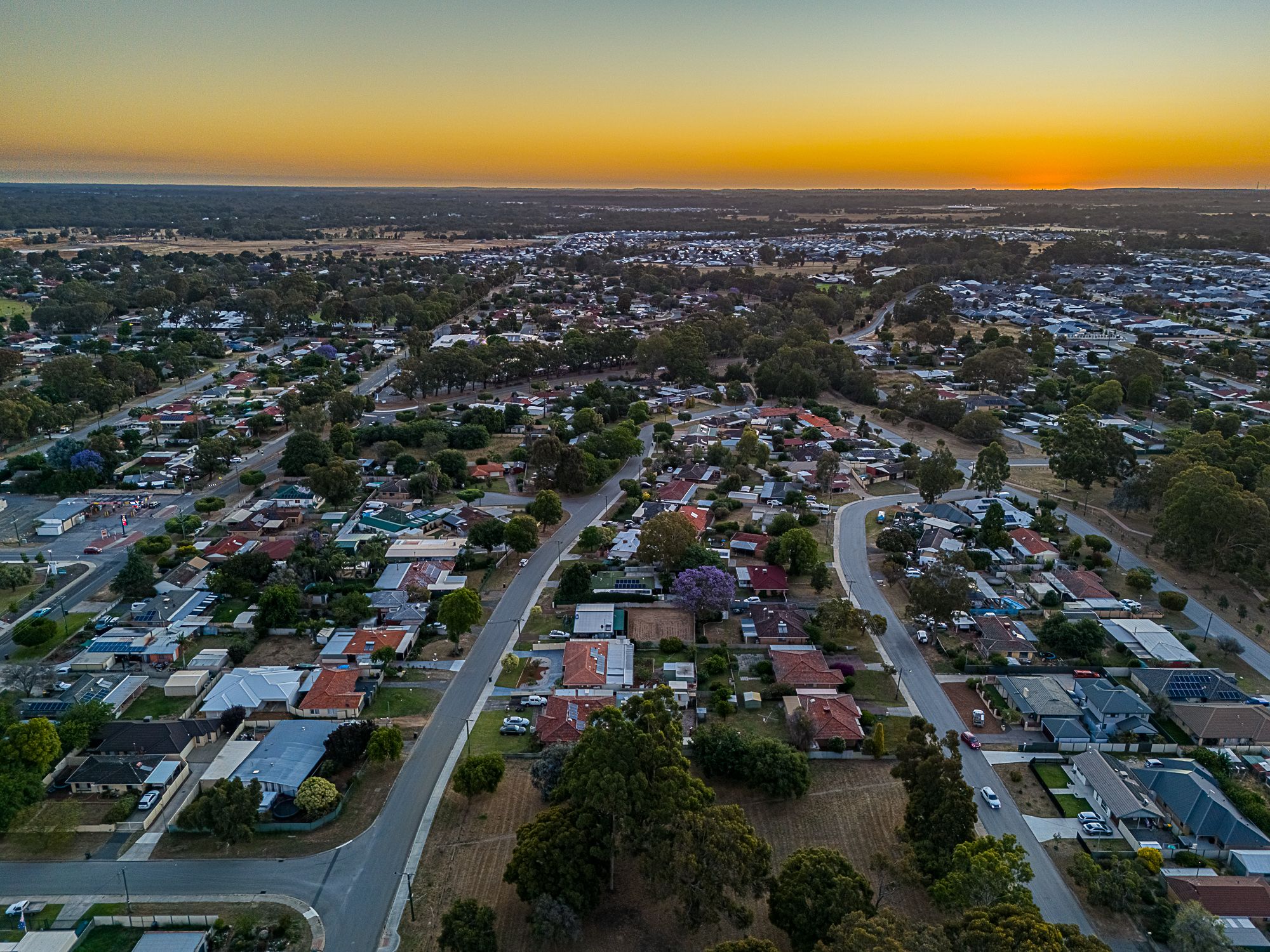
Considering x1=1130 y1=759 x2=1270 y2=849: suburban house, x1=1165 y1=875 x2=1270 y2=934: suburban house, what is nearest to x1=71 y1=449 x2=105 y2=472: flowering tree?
x1=1130 y1=759 x2=1270 y2=849: suburban house

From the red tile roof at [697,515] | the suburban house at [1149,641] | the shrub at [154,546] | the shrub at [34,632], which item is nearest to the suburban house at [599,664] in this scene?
the red tile roof at [697,515]

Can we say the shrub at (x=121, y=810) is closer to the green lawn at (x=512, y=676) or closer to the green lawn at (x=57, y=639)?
the green lawn at (x=57, y=639)

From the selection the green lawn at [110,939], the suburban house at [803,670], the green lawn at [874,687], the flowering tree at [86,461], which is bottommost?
the green lawn at [874,687]

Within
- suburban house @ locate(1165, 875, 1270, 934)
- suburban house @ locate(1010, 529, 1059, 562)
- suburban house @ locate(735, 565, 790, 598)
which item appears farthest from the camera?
suburban house @ locate(1010, 529, 1059, 562)

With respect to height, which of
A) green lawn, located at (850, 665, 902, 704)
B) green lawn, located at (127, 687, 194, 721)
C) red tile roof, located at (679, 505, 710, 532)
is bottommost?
green lawn, located at (850, 665, 902, 704)

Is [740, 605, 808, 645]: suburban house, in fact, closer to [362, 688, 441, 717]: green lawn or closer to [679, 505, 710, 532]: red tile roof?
[679, 505, 710, 532]: red tile roof

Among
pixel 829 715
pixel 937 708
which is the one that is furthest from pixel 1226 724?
pixel 829 715
